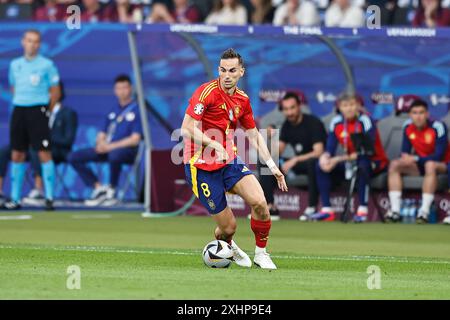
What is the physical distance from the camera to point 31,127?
21.5 metres

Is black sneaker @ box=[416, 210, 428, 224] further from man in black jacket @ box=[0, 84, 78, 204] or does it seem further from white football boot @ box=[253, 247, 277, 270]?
white football boot @ box=[253, 247, 277, 270]

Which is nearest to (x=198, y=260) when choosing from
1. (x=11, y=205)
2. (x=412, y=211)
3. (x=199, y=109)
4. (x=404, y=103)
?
(x=199, y=109)

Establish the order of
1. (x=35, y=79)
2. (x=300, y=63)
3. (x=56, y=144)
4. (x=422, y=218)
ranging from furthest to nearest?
1. (x=56, y=144)
2. (x=300, y=63)
3. (x=35, y=79)
4. (x=422, y=218)

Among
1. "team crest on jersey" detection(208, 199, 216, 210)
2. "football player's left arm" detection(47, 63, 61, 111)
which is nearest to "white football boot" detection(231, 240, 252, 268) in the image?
"team crest on jersey" detection(208, 199, 216, 210)

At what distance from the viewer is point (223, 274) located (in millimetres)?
12117

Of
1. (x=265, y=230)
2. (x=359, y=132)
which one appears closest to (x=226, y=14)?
(x=359, y=132)

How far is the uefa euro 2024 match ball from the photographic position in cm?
1273

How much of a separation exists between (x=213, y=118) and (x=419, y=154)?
7.69 m

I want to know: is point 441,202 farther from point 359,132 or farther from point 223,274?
point 223,274

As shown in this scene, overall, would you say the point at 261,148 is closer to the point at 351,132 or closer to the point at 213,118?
the point at 213,118

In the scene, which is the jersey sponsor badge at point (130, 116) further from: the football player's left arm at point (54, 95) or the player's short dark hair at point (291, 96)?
the player's short dark hair at point (291, 96)

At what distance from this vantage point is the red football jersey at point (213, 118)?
1274cm

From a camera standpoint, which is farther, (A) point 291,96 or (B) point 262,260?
(A) point 291,96

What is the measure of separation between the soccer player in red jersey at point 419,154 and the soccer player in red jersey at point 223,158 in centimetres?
713
